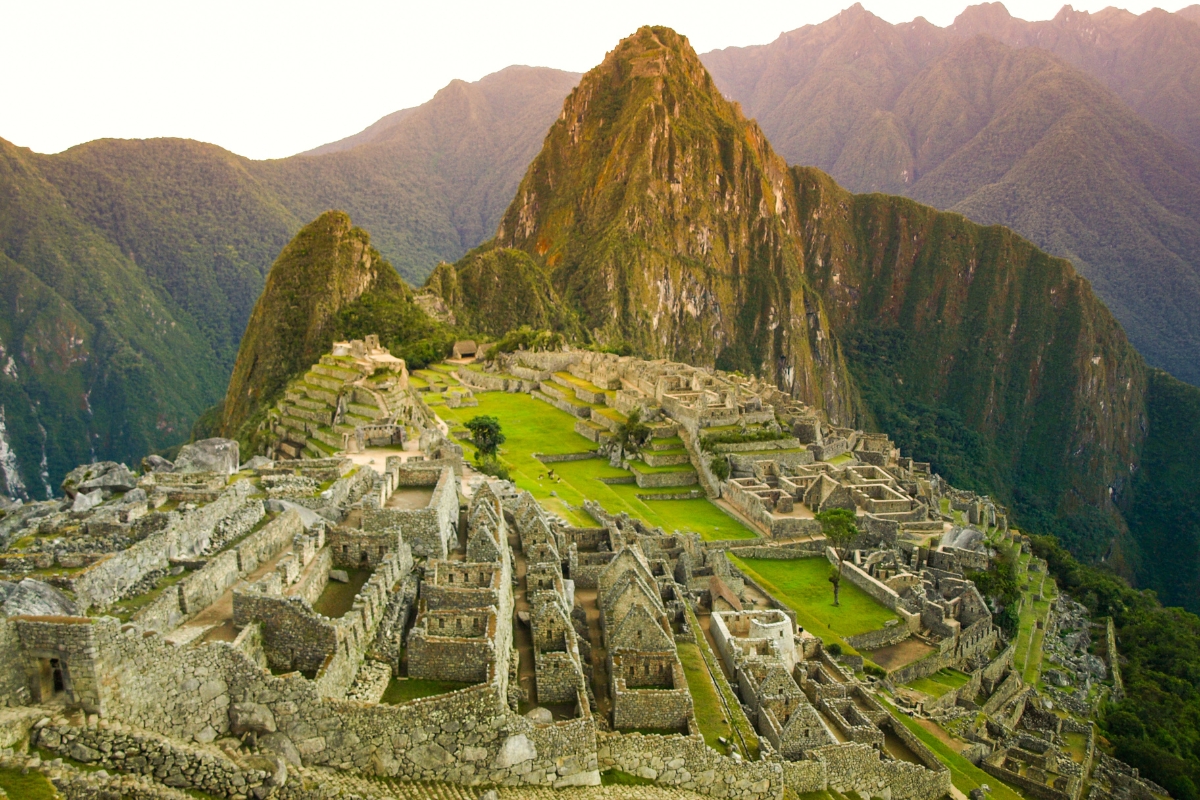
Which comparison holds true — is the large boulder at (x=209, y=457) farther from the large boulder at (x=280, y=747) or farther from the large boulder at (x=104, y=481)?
the large boulder at (x=280, y=747)

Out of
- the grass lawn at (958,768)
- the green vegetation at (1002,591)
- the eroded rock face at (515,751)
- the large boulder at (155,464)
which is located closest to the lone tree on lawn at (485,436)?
the large boulder at (155,464)

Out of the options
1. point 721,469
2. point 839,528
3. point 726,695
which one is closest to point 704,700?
point 726,695

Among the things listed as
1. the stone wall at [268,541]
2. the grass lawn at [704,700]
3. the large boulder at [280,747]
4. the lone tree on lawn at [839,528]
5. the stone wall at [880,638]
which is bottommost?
the stone wall at [880,638]

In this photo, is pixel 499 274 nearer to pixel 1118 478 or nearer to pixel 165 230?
pixel 165 230

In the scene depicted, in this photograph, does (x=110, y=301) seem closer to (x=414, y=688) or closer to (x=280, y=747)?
(x=414, y=688)

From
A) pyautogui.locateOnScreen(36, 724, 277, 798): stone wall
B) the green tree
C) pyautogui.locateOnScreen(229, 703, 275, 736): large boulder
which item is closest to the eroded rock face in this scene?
pyautogui.locateOnScreen(36, 724, 277, 798): stone wall

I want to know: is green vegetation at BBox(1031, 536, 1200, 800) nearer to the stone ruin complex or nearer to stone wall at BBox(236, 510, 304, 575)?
the stone ruin complex

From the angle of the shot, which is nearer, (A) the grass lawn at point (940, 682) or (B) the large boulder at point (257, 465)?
(B) the large boulder at point (257, 465)
